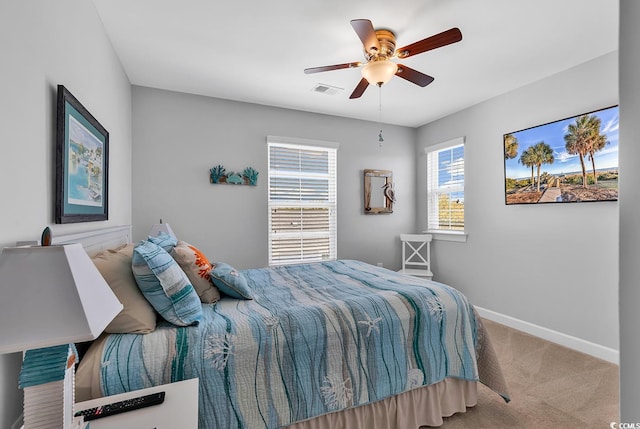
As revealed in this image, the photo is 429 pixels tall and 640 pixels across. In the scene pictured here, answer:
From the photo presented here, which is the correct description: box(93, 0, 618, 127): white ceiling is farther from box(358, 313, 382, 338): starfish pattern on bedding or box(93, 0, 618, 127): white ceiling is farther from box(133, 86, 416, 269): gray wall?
box(358, 313, 382, 338): starfish pattern on bedding

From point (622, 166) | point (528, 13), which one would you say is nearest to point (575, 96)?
point (528, 13)

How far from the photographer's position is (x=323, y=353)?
158cm

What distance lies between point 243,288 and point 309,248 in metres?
2.23

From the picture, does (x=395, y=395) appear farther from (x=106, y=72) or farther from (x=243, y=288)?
(x=106, y=72)

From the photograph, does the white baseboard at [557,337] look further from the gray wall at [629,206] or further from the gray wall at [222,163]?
the gray wall at [629,206]

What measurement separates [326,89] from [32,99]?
262cm

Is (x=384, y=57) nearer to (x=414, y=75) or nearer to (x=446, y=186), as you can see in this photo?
(x=414, y=75)

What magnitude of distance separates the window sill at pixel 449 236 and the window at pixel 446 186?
0.17 feet

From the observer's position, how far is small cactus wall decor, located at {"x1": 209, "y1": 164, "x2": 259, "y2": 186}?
3.54 meters

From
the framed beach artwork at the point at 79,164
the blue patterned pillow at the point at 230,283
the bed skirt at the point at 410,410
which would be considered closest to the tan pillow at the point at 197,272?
the blue patterned pillow at the point at 230,283

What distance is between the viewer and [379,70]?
7.38 ft

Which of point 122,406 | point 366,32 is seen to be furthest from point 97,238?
point 366,32

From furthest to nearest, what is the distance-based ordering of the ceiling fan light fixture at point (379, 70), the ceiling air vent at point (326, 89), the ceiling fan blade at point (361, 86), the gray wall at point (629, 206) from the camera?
the ceiling air vent at point (326, 89) < the ceiling fan blade at point (361, 86) < the ceiling fan light fixture at point (379, 70) < the gray wall at point (629, 206)

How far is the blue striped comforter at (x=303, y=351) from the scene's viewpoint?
4.37 ft
